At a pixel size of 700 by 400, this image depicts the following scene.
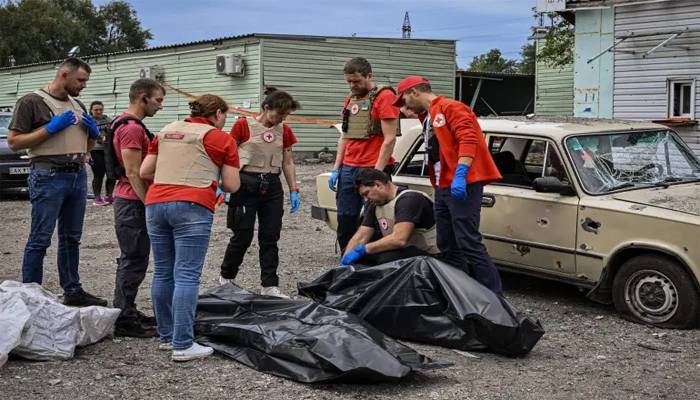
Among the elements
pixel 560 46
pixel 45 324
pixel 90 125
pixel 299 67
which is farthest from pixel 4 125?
A: pixel 560 46

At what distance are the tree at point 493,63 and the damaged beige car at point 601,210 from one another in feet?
199

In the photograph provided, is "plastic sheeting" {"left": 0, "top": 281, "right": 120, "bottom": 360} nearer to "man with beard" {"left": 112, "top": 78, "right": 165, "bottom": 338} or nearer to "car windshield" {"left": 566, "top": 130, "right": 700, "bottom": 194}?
"man with beard" {"left": 112, "top": 78, "right": 165, "bottom": 338}

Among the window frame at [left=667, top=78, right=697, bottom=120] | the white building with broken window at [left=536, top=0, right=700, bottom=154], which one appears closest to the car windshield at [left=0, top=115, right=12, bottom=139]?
the white building with broken window at [left=536, top=0, right=700, bottom=154]

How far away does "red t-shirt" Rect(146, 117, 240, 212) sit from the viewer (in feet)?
15.7

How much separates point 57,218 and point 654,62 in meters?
16.2

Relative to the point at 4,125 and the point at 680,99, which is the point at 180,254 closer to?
the point at 4,125

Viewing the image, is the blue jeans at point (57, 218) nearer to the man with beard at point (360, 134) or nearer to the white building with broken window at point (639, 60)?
the man with beard at point (360, 134)

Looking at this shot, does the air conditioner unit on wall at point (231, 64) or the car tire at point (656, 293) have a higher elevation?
the air conditioner unit on wall at point (231, 64)

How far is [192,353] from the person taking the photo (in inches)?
195

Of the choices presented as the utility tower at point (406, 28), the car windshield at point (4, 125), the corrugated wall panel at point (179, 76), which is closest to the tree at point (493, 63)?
the utility tower at point (406, 28)

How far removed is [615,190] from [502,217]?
900 mm

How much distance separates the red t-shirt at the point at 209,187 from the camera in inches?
188

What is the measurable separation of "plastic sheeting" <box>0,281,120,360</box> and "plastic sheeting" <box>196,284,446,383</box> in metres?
0.65

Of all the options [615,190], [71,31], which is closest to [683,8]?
[615,190]
